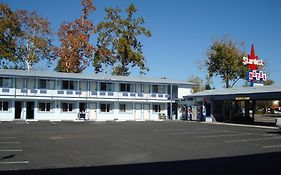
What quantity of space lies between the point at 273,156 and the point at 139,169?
248 inches

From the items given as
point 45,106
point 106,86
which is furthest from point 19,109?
point 106,86

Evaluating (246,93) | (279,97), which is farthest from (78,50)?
(279,97)

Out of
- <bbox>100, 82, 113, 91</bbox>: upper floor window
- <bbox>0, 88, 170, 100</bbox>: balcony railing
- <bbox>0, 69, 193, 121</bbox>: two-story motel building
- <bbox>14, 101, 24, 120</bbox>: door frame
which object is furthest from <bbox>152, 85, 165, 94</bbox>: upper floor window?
<bbox>14, 101, 24, 120</bbox>: door frame

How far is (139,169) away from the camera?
1092 cm

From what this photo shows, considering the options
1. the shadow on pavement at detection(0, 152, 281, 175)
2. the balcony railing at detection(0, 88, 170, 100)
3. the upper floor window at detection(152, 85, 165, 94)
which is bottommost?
the shadow on pavement at detection(0, 152, 281, 175)

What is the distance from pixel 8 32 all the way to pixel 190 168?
148 ft

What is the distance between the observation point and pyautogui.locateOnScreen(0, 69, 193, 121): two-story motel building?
3994 centimetres

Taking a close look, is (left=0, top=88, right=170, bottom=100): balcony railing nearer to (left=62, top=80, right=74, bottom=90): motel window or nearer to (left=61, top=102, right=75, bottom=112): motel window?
(left=62, top=80, right=74, bottom=90): motel window

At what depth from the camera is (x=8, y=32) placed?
4975 cm

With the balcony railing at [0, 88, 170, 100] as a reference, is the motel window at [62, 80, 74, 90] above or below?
above

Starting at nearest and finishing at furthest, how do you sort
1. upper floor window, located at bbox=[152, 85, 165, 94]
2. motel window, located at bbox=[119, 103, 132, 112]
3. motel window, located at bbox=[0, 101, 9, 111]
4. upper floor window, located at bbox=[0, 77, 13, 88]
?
motel window, located at bbox=[0, 101, 9, 111] → upper floor window, located at bbox=[0, 77, 13, 88] → motel window, located at bbox=[119, 103, 132, 112] → upper floor window, located at bbox=[152, 85, 165, 94]

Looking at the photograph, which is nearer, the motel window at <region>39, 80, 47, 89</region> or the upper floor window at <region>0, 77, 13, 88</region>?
the upper floor window at <region>0, 77, 13, 88</region>

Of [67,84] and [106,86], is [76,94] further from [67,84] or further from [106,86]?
[106,86]

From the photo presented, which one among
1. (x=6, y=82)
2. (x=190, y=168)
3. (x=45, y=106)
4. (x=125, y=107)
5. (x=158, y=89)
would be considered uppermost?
(x=6, y=82)
